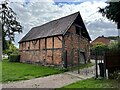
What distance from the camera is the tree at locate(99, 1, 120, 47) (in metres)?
13.4

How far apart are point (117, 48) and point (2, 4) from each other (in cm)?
3067

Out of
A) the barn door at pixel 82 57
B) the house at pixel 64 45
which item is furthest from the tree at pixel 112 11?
the barn door at pixel 82 57

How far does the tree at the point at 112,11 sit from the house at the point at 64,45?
434 inches

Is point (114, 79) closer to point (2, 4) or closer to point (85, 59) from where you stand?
point (85, 59)

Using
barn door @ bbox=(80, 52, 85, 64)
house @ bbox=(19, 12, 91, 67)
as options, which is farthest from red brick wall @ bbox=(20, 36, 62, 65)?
barn door @ bbox=(80, 52, 85, 64)

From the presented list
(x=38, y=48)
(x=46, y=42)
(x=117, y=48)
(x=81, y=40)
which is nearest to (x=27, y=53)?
(x=38, y=48)

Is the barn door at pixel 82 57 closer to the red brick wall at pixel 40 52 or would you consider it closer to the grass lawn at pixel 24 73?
the red brick wall at pixel 40 52

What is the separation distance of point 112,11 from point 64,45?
509 inches

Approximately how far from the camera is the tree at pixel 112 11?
44.1 feet

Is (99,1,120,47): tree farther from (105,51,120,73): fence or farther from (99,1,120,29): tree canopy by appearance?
(105,51,120,73): fence

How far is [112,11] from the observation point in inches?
545

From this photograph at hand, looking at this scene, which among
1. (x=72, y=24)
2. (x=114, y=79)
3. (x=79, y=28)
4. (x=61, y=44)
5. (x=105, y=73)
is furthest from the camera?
(x=79, y=28)

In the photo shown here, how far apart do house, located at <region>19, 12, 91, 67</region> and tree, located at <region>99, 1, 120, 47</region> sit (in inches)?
434

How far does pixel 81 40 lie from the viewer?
30.3 meters
